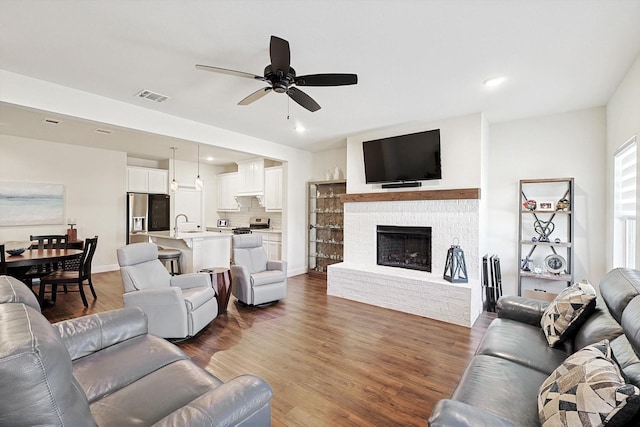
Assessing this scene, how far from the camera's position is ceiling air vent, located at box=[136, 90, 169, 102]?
323cm

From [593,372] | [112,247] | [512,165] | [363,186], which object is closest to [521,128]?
[512,165]

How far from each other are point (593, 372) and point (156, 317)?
3.21 meters

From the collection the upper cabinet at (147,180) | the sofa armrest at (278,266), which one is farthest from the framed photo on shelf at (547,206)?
the upper cabinet at (147,180)

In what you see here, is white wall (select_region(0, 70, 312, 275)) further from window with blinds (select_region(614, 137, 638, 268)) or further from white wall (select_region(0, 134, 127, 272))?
window with blinds (select_region(614, 137, 638, 268))

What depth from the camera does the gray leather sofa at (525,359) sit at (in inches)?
45.1

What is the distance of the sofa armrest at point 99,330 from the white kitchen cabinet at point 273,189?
177 inches

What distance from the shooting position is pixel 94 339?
183cm

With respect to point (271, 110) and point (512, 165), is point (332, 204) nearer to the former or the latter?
point (271, 110)

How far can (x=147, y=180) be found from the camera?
23.3 ft

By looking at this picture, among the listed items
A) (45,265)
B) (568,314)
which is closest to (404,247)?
(568,314)

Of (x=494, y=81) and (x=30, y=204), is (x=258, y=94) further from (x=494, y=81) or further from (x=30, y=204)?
(x=30, y=204)

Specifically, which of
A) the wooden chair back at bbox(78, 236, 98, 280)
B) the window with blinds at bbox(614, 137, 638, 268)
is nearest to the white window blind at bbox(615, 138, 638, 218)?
the window with blinds at bbox(614, 137, 638, 268)

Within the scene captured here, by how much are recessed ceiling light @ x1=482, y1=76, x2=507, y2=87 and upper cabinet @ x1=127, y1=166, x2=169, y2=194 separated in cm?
713

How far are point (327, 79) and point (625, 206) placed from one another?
3.43 metres
